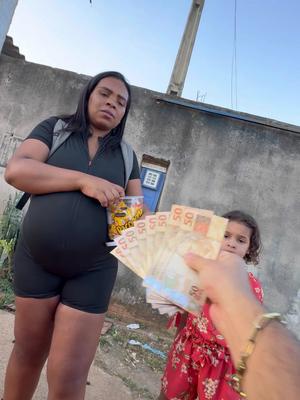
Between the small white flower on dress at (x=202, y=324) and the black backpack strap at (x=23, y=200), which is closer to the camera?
the black backpack strap at (x=23, y=200)

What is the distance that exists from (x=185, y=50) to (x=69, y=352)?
6607 millimetres

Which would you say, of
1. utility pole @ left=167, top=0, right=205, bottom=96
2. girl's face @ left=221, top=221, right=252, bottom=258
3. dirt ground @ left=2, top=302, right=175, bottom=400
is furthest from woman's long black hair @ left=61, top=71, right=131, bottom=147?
utility pole @ left=167, top=0, right=205, bottom=96

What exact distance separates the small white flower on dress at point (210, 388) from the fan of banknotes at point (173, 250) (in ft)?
3.43

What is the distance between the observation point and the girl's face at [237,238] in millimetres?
2069

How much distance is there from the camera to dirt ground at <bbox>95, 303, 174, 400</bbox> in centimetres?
295

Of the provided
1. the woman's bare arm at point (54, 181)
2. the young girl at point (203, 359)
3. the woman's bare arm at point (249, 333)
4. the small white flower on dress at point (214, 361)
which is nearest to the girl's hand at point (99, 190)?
the woman's bare arm at point (54, 181)

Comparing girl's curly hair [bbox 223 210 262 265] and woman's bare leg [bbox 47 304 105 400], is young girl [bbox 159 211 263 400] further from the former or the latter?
woman's bare leg [bbox 47 304 105 400]

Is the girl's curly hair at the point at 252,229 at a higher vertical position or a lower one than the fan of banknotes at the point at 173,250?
higher

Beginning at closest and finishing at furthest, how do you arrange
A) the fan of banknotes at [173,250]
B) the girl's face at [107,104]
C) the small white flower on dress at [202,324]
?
the fan of banknotes at [173,250], the girl's face at [107,104], the small white flower on dress at [202,324]

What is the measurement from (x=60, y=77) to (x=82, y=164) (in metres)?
4.12

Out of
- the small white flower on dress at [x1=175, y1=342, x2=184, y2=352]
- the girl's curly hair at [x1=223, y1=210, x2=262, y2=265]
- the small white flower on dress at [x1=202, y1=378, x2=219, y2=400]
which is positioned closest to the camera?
the small white flower on dress at [x1=202, y1=378, x2=219, y2=400]

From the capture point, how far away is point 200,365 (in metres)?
1.88

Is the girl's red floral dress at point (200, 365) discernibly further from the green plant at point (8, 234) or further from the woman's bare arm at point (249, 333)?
the green plant at point (8, 234)

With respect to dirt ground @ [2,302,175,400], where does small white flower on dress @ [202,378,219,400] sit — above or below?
above
